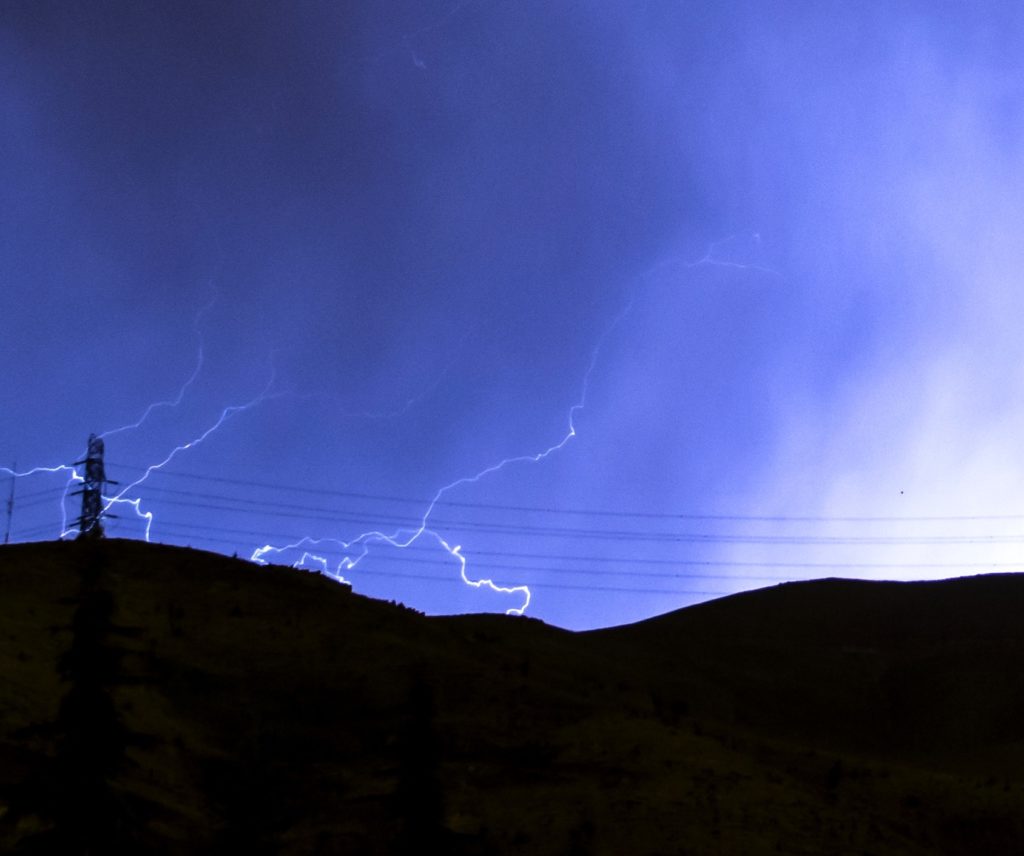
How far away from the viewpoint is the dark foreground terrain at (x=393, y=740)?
2139 centimetres

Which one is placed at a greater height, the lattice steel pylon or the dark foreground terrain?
the lattice steel pylon

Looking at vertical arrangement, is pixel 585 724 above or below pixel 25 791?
above

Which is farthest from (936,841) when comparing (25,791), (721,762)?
Result: (25,791)

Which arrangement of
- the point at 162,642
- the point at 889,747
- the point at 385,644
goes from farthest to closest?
the point at 889,747, the point at 385,644, the point at 162,642

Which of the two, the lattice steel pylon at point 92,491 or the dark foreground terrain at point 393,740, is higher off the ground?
the lattice steel pylon at point 92,491

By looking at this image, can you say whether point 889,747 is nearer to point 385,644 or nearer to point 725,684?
point 725,684

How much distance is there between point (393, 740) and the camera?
1222 inches

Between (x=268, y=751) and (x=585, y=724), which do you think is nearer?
(x=268, y=751)

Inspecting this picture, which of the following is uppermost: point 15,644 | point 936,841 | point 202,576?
point 202,576

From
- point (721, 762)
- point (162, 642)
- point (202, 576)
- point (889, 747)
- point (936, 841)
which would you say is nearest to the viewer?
point (936, 841)

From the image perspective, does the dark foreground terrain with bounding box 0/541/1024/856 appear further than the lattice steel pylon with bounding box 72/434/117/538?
No

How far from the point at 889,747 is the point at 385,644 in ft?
73.2

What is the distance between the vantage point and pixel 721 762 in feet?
101

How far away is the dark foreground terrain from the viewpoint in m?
21.4
